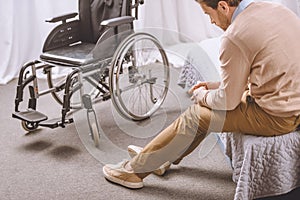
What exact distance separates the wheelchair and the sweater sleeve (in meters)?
0.83

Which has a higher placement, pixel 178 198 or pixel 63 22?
pixel 63 22

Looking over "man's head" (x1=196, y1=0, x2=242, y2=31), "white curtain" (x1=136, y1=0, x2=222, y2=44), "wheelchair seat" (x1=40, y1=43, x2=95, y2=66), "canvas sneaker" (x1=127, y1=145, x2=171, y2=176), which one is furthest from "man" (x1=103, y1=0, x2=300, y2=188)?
"white curtain" (x1=136, y1=0, x2=222, y2=44)

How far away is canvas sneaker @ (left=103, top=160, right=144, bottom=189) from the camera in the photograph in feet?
7.41

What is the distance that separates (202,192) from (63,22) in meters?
1.48

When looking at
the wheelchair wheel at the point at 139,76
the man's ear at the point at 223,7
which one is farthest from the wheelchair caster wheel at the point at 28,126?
the man's ear at the point at 223,7

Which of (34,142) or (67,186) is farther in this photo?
(34,142)

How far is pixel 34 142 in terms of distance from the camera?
2.81m

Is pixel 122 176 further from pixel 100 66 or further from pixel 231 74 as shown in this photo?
pixel 231 74

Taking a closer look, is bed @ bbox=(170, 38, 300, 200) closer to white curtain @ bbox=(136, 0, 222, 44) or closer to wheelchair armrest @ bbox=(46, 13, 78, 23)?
wheelchair armrest @ bbox=(46, 13, 78, 23)

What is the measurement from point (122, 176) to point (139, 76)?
0.80 m

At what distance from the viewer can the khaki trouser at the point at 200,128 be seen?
73.6 inches

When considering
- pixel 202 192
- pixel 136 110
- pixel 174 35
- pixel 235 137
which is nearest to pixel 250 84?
pixel 235 137

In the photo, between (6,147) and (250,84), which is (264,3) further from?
(6,147)

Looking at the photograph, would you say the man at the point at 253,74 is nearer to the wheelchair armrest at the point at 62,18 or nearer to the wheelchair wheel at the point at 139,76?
the wheelchair wheel at the point at 139,76
